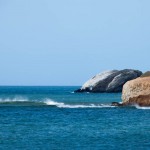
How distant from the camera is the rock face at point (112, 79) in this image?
180 m

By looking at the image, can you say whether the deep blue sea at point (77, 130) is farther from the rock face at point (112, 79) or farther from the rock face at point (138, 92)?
the rock face at point (112, 79)

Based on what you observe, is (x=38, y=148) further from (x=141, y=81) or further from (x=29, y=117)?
(x=141, y=81)

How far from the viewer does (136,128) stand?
61031 millimetres

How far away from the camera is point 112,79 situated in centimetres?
18438

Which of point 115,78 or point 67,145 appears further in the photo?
point 115,78

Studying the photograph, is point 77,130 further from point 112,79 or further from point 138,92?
point 112,79

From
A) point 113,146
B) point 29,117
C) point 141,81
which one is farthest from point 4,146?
point 141,81

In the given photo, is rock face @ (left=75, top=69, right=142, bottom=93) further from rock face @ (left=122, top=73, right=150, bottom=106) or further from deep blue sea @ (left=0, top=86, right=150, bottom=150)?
deep blue sea @ (left=0, top=86, right=150, bottom=150)

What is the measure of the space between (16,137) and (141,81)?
40.5 meters

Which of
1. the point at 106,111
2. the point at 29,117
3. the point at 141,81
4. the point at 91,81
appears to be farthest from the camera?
the point at 91,81

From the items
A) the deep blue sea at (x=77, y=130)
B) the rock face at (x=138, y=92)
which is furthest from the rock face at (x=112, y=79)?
the deep blue sea at (x=77, y=130)

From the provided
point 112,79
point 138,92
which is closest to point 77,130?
point 138,92

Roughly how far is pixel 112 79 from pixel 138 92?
312 ft

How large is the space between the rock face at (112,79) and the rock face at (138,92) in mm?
86532
